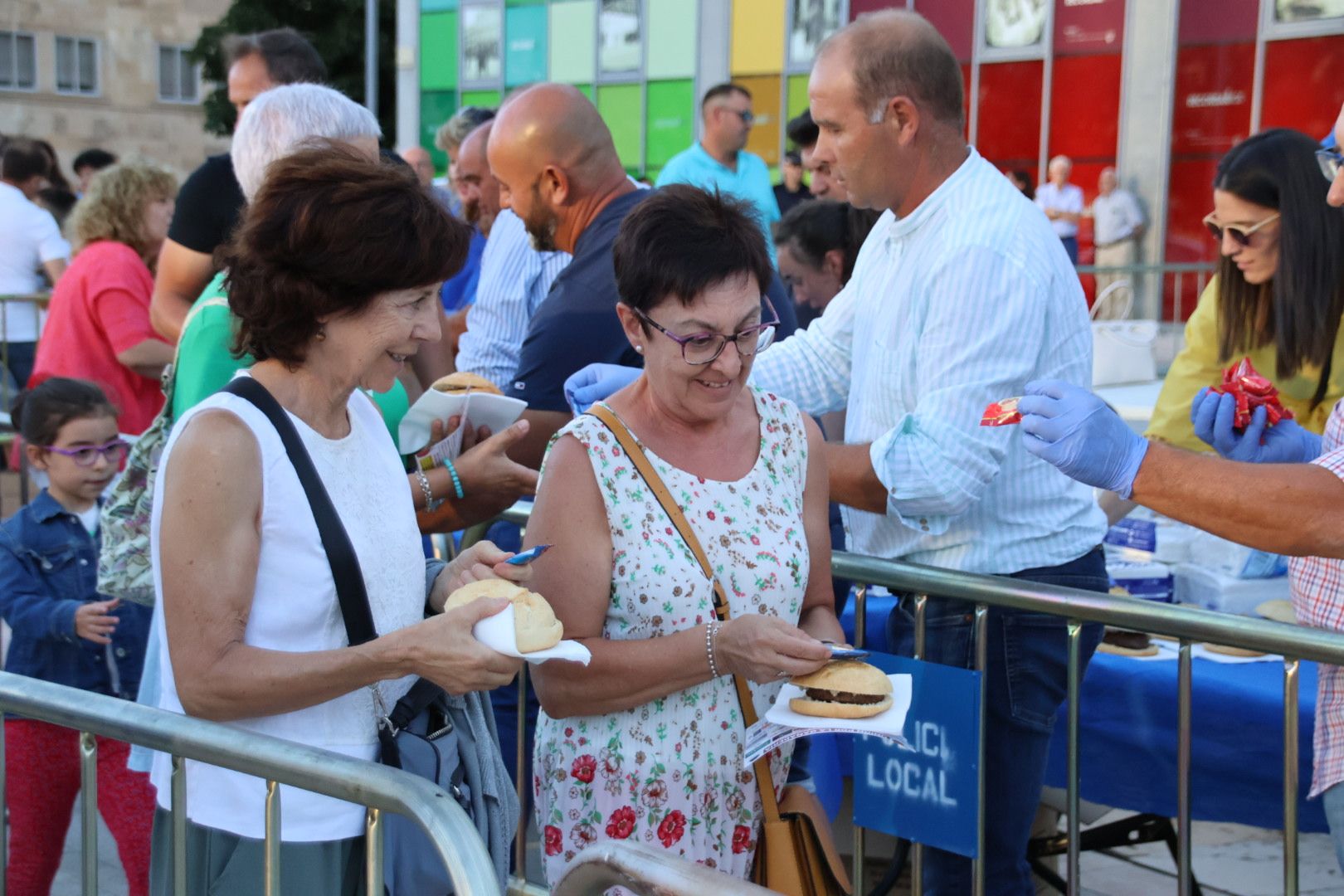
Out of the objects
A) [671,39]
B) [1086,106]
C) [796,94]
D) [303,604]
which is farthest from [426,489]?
[671,39]

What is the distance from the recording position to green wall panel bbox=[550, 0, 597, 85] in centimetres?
2097

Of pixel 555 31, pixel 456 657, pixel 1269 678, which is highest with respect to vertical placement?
pixel 555 31

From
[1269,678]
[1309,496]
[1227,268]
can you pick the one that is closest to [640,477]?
[1309,496]

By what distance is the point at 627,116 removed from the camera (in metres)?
20.5

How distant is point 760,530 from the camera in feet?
8.26

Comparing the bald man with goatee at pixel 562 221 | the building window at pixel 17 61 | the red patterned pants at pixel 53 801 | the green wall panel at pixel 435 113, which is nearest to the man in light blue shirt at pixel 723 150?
the bald man with goatee at pixel 562 221

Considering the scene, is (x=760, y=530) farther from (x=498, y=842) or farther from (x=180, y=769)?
(x=180, y=769)

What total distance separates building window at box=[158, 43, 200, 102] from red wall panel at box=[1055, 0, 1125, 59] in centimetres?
2833

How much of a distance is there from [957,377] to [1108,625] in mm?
581

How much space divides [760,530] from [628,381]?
66 centimetres

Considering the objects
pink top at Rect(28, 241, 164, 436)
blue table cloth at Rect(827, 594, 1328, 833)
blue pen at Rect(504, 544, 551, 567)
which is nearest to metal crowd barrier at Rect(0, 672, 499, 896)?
blue pen at Rect(504, 544, 551, 567)

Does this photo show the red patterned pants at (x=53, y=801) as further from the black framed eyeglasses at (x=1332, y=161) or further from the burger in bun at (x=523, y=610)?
the black framed eyeglasses at (x=1332, y=161)

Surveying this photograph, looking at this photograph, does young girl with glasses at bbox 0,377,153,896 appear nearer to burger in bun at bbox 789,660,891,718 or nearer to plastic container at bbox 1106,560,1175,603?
burger in bun at bbox 789,660,891,718

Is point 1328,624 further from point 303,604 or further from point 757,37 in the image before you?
point 757,37
